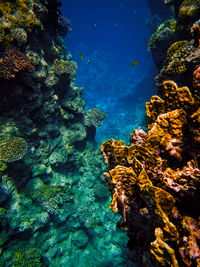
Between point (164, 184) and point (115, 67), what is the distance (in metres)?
59.6

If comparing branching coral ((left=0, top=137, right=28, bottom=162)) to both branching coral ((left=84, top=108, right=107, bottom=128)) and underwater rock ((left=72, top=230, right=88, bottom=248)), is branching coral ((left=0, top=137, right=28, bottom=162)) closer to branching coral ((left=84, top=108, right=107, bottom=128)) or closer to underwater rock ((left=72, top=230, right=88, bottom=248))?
branching coral ((left=84, top=108, right=107, bottom=128))

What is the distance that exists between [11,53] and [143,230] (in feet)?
18.7

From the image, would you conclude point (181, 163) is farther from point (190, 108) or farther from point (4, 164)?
point (4, 164)

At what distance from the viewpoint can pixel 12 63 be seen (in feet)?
15.6

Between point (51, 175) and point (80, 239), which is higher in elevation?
point (51, 175)

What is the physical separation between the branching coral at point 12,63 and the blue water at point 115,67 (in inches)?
291

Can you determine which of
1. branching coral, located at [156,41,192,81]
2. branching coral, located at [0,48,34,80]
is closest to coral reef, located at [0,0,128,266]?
branching coral, located at [0,48,34,80]

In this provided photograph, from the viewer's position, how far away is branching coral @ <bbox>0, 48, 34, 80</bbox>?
183 inches

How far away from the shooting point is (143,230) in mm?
2193

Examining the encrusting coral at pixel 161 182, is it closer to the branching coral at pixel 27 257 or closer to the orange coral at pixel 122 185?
the orange coral at pixel 122 185

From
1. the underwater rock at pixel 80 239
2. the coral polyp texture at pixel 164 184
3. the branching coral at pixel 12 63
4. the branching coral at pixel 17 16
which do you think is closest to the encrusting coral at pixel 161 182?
the coral polyp texture at pixel 164 184

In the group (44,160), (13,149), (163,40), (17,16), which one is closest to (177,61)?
(163,40)

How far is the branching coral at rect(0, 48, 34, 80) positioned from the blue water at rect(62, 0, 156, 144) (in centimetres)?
740

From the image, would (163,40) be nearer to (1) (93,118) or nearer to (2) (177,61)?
(2) (177,61)
